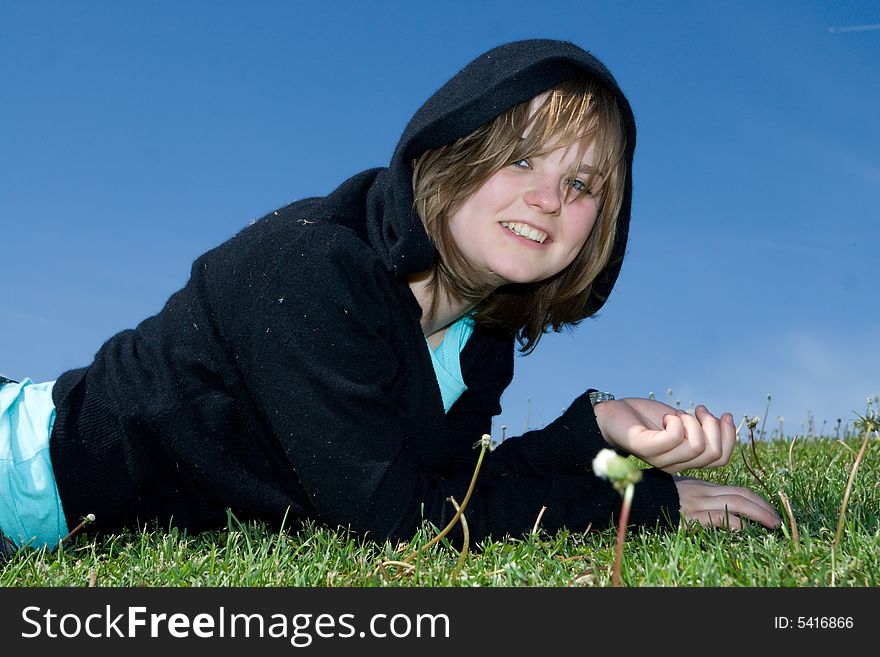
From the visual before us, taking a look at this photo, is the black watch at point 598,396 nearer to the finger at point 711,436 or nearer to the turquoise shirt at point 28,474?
the finger at point 711,436

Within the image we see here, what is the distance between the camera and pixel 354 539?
11.1ft

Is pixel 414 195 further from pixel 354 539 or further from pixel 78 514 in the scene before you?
pixel 78 514

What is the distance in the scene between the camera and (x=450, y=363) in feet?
13.8

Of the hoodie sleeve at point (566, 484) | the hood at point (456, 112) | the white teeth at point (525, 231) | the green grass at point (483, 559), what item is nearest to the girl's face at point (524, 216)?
the white teeth at point (525, 231)

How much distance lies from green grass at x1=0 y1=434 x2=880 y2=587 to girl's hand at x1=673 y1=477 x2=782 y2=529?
0.20 ft

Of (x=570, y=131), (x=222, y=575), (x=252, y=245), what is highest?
(x=570, y=131)

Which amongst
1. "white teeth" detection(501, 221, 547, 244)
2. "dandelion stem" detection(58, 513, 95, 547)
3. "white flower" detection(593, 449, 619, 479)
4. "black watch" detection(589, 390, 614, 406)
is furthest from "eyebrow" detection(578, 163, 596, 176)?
"dandelion stem" detection(58, 513, 95, 547)

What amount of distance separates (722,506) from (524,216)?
1337 millimetres

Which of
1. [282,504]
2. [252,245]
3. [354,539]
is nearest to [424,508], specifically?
[354,539]

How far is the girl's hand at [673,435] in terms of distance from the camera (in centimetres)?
302

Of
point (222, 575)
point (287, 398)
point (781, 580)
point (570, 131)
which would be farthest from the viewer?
point (570, 131)

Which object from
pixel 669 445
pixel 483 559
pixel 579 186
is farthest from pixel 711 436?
pixel 579 186

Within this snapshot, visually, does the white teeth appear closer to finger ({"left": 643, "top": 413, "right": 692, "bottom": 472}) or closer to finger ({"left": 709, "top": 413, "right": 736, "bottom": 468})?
finger ({"left": 643, "top": 413, "right": 692, "bottom": 472})

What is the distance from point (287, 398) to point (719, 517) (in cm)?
167
